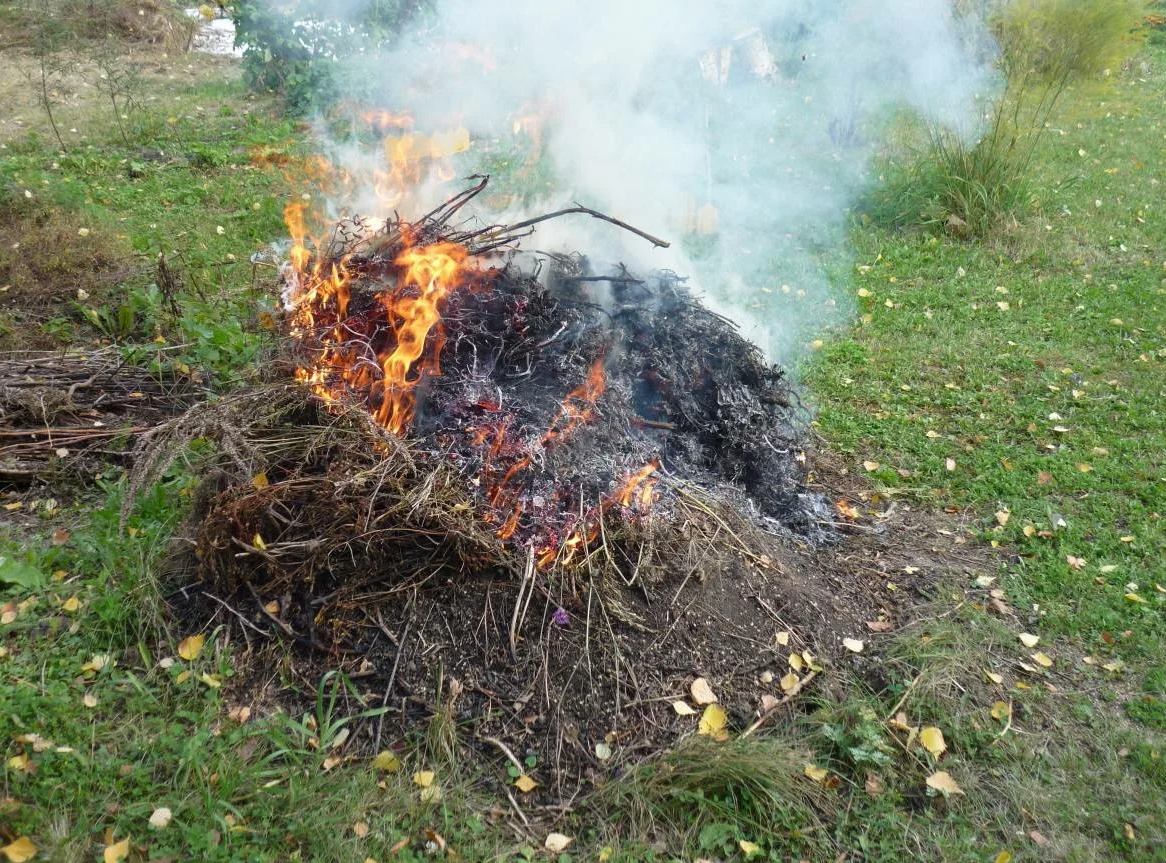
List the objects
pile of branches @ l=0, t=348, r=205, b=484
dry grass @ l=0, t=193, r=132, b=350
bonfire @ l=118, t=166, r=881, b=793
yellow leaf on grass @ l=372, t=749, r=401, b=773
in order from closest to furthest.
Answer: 1. yellow leaf on grass @ l=372, t=749, r=401, b=773
2. bonfire @ l=118, t=166, r=881, b=793
3. pile of branches @ l=0, t=348, r=205, b=484
4. dry grass @ l=0, t=193, r=132, b=350

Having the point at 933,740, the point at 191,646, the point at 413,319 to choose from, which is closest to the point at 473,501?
the point at 413,319

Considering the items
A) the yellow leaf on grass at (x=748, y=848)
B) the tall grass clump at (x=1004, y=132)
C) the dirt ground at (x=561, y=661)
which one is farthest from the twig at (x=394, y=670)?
the tall grass clump at (x=1004, y=132)

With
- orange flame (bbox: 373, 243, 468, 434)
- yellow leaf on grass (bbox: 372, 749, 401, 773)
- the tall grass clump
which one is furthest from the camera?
the tall grass clump

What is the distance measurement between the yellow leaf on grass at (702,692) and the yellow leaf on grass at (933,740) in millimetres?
764

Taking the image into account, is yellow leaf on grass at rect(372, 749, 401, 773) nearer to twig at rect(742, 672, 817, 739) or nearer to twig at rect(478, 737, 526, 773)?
twig at rect(478, 737, 526, 773)

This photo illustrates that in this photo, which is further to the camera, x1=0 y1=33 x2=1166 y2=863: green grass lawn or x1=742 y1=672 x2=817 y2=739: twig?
x1=742 y1=672 x2=817 y2=739: twig

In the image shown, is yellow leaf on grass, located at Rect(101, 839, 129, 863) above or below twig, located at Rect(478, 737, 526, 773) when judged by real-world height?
below

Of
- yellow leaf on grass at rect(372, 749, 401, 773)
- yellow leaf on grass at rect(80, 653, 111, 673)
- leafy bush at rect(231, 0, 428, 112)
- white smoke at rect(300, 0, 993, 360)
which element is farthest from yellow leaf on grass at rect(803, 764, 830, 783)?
leafy bush at rect(231, 0, 428, 112)

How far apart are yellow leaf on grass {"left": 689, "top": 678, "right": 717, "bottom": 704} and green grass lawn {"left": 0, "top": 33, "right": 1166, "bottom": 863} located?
21 cm

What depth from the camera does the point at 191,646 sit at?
3.04 metres

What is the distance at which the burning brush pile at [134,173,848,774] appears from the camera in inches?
119

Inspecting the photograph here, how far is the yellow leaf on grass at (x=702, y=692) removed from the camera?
299 centimetres

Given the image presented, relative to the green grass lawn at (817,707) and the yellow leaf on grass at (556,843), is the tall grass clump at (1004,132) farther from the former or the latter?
the yellow leaf on grass at (556,843)

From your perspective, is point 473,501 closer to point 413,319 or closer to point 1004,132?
point 413,319
